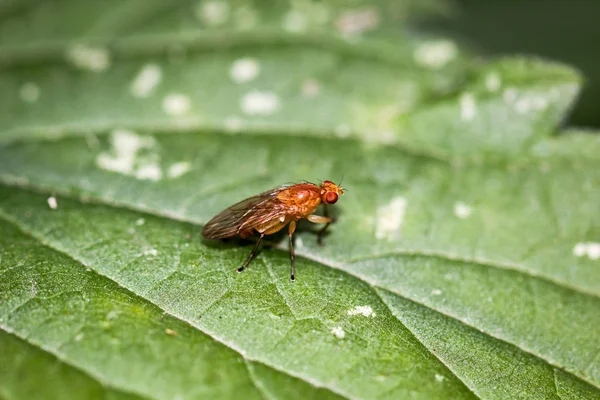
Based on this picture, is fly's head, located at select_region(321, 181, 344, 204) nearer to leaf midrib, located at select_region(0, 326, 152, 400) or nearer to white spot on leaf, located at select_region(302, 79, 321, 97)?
white spot on leaf, located at select_region(302, 79, 321, 97)

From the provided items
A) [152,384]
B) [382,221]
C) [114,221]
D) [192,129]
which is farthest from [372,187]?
[152,384]

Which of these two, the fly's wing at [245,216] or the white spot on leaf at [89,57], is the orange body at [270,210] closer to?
the fly's wing at [245,216]

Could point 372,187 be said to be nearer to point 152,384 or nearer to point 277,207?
point 277,207

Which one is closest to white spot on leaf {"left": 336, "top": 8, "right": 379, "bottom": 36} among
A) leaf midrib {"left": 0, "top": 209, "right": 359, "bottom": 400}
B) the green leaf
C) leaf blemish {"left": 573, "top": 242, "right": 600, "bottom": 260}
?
the green leaf

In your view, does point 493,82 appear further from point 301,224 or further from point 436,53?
point 301,224

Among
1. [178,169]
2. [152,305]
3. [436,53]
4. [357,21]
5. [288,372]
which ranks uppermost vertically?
[357,21]

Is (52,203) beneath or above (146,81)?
beneath

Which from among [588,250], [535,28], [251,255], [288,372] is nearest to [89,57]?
[251,255]
